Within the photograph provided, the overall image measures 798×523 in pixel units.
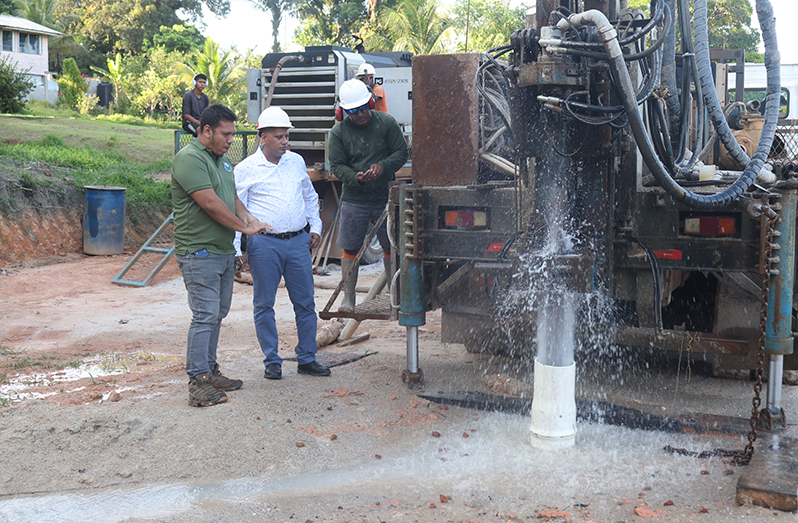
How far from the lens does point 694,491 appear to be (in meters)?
3.37

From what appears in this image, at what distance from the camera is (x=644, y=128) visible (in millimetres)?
3648

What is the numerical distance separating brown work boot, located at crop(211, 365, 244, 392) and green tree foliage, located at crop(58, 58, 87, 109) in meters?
30.1

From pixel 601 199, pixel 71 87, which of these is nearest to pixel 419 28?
pixel 71 87

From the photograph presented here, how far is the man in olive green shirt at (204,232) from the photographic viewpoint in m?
4.55

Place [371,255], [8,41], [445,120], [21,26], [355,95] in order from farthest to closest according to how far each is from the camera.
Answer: [8,41], [21,26], [371,255], [355,95], [445,120]

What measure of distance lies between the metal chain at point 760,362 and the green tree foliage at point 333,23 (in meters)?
33.6

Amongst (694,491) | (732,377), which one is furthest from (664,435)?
(732,377)

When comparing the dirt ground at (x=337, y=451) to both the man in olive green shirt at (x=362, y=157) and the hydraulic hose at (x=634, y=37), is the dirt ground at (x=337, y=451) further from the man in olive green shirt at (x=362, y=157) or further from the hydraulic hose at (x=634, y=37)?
the hydraulic hose at (x=634, y=37)

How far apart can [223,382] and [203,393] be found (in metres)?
0.28

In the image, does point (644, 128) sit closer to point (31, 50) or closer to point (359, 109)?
point (359, 109)

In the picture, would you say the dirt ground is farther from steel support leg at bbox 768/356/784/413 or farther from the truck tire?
the truck tire

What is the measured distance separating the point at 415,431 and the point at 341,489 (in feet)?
2.76

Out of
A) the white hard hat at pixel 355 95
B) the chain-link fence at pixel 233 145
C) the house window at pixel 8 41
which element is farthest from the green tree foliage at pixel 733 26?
the house window at pixel 8 41

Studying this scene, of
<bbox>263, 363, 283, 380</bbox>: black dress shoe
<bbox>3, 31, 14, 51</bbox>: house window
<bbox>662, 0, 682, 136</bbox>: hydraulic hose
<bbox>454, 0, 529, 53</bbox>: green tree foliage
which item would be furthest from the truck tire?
<bbox>3, 31, 14, 51</bbox>: house window
